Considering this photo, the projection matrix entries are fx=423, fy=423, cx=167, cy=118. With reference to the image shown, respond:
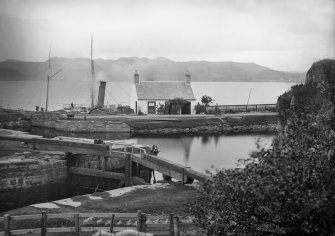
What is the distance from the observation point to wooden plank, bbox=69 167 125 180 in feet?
93.9

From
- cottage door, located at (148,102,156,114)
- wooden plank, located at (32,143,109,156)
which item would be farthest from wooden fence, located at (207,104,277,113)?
wooden plank, located at (32,143,109,156)

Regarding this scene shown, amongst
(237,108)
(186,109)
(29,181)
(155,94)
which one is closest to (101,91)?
(155,94)

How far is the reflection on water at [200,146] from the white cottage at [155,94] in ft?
43.1

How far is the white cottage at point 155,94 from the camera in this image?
68287mm

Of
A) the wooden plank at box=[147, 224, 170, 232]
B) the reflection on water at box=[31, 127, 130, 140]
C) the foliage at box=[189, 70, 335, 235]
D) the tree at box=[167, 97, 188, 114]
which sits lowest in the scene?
the wooden plank at box=[147, 224, 170, 232]

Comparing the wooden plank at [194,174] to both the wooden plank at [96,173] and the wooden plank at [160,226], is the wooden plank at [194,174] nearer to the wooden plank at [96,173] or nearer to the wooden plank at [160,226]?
the wooden plank at [96,173]

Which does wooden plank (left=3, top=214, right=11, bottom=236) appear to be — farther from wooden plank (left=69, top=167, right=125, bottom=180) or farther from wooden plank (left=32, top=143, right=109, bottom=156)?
wooden plank (left=32, top=143, right=109, bottom=156)

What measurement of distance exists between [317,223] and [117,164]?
24.0 m

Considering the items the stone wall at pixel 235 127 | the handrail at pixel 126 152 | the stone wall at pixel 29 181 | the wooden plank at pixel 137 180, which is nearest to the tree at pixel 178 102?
the stone wall at pixel 235 127

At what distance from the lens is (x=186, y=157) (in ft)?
139

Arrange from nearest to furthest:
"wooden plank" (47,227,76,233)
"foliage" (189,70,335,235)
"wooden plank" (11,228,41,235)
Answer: "foliage" (189,70,335,235) → "wooden plank" (47,227,76,233) → "wooden plank" (11,228,41,235)

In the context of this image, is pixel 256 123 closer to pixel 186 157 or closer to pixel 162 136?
pixel 162 136

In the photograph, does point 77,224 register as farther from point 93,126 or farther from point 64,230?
point 93,126

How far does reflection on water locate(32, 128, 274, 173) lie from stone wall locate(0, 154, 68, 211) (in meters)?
12.4
